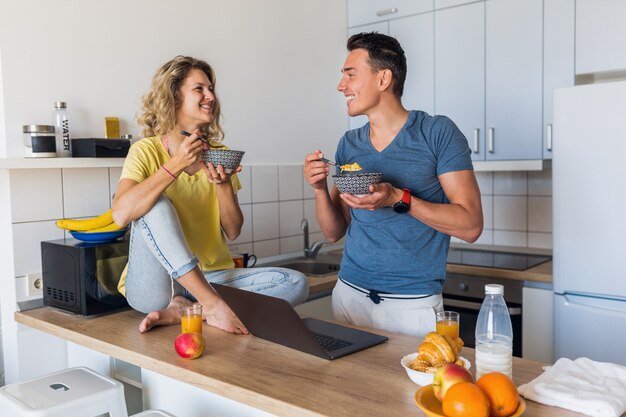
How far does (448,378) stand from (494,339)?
22cm

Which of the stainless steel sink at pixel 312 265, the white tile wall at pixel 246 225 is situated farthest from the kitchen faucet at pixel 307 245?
the white tile wall at pixel 246 225

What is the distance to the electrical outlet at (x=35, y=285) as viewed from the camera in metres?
2.22

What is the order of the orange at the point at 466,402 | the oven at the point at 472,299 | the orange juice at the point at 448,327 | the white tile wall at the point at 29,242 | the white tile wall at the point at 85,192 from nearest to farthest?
the orange at the point at 466,402 < the orange juice at the point at 448,327 < the white tile wall at the point at 29,242 < the white tile wall at the point at 85,192 < the oven at the point at 472,299

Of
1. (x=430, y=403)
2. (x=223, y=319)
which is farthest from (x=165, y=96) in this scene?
(x=430, y=403)

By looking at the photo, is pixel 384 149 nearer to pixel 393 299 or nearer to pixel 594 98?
pixel 393 299

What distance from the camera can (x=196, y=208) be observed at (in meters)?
2.15

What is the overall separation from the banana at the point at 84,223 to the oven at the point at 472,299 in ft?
5.03

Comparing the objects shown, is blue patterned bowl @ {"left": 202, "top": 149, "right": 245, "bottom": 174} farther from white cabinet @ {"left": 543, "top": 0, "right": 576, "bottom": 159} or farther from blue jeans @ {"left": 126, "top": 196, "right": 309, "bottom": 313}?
white cabinet @ {"left": 543, "top": 0, "right": 576, "bottom": 159}

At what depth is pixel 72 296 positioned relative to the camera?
2104 mm

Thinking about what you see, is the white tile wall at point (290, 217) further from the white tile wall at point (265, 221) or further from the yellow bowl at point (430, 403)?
the yellow bowl at point (430, 403)

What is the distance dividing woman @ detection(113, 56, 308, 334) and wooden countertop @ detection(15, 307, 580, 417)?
13 cm

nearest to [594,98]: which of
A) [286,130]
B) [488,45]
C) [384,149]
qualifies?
[488,45]

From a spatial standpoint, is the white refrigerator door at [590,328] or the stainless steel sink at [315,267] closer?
the white refrigerator door at [590,328]

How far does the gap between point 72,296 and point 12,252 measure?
278 millimetres
